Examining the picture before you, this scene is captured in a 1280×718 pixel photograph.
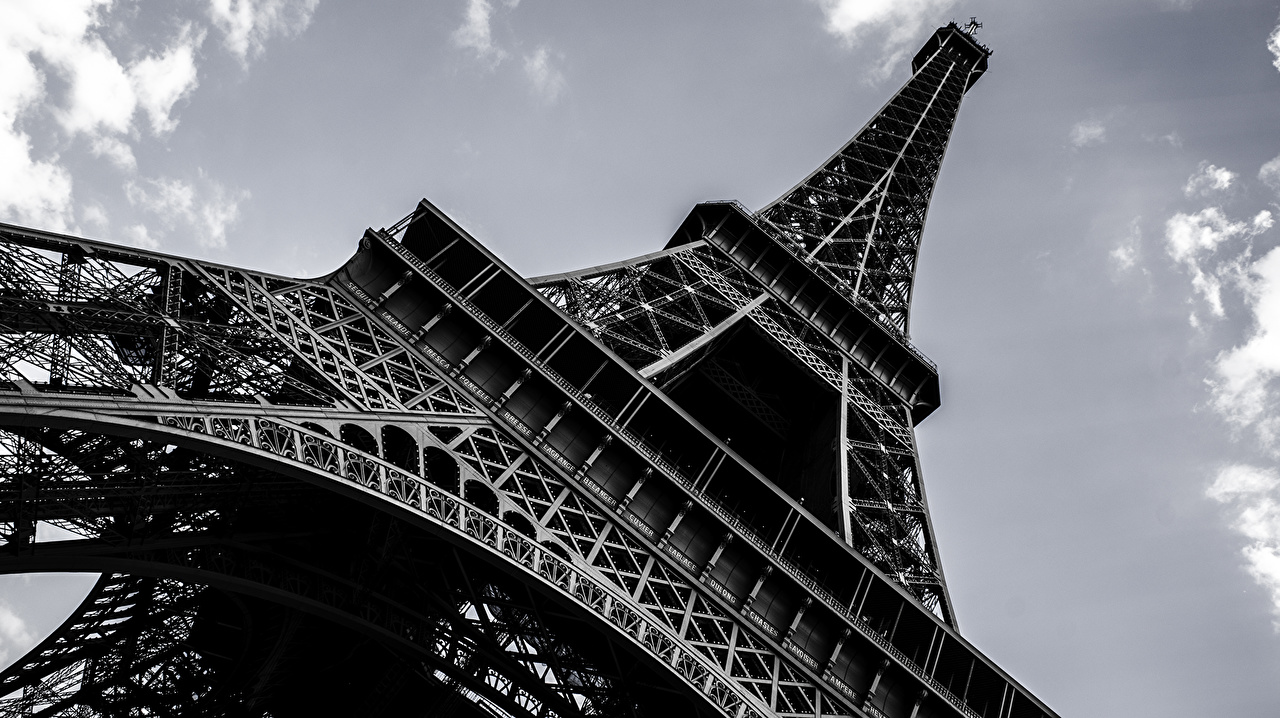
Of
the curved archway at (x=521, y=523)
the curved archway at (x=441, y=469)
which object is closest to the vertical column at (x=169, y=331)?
the curved archway at (x=441, y=469)

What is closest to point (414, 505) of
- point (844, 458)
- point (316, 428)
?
point (316, 428)

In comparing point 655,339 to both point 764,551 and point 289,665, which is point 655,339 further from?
point 289,665

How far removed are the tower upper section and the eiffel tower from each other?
40.2ft

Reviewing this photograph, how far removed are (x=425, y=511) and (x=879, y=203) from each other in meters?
36.2

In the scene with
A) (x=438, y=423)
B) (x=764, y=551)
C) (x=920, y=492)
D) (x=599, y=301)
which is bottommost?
(x=438, y=423)

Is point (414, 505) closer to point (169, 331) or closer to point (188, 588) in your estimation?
point (169, 331)

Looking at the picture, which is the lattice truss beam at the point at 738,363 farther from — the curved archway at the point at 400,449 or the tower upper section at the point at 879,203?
the curved archway at the point at 400,449

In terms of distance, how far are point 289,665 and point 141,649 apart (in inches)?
146

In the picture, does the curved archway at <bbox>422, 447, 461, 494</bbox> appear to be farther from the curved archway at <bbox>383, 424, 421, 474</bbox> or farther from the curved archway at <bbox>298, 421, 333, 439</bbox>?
the curved archway at <bbox>298, 421, 333, 439</bbox>

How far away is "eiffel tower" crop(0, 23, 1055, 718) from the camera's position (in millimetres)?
13984

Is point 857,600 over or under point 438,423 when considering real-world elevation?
over

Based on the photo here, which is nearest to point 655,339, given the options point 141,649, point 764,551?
point 764,551

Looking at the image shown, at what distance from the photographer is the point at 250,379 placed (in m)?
15.2

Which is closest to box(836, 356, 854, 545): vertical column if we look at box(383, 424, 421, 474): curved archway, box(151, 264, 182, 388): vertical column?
box(383, 424, 421, 474): curved archway
